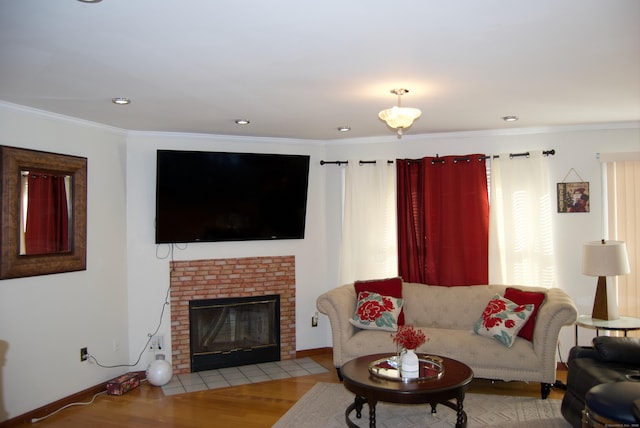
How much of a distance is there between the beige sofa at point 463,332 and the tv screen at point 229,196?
1.10 m

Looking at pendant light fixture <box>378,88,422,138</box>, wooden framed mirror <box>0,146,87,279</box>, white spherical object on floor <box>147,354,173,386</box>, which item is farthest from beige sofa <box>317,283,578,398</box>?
wooden framed mirror <box>0,146,87,279</box>

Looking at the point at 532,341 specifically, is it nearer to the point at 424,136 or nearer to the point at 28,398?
the point at 424,136

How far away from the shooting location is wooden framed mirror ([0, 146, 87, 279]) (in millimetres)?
3957

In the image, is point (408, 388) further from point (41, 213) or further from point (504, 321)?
point (41, 213)

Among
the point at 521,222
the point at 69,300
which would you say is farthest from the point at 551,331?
the point at 69,300

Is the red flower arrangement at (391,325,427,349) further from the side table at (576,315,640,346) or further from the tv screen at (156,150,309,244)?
the tv screen at (156,150,309,244)

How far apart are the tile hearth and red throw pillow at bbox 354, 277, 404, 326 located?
3.11 ft

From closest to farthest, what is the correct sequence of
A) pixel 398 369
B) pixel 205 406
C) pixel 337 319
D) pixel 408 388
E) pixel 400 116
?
pixel 408 388
pixel 400 116
pixel 398 369
pixel 205 406
pixel 337 319

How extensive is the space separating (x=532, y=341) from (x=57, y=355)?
406 cm

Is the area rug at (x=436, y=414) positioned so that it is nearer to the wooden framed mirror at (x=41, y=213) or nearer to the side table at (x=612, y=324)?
the side table at (x=612, y=324)

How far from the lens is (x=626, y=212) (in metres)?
5.12

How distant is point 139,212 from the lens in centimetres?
526

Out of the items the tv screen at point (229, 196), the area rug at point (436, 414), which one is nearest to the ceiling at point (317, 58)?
the tv screen at point (229, 196)

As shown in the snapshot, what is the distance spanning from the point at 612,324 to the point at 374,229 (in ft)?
8.09
